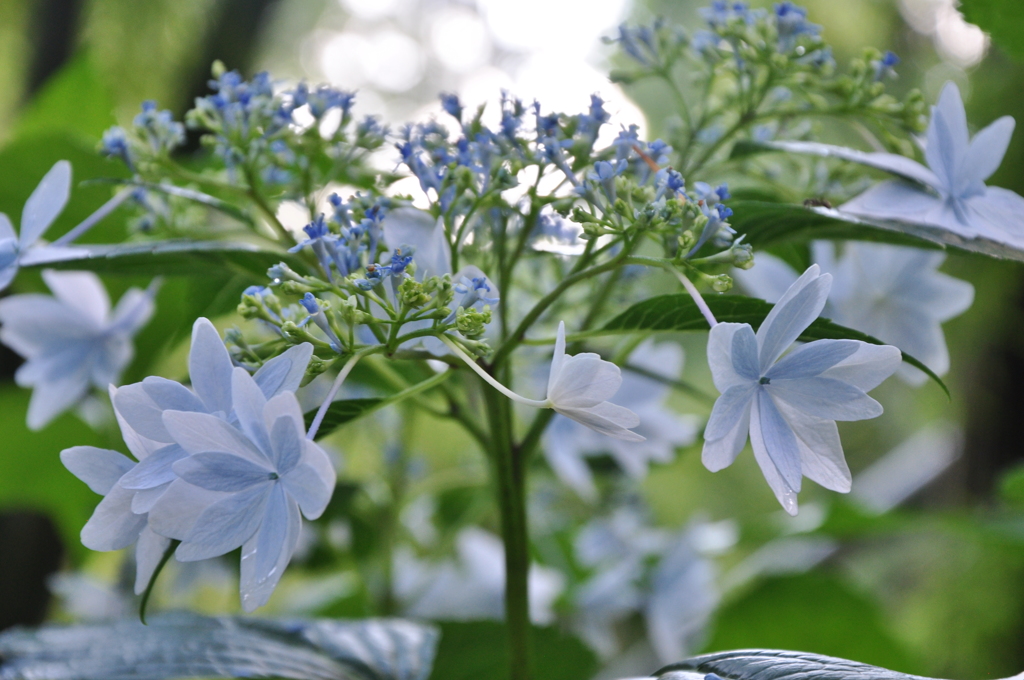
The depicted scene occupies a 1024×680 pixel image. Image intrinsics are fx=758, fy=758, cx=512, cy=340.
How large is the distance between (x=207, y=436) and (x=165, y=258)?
17cm

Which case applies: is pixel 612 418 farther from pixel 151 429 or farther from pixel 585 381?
pixel 151 429

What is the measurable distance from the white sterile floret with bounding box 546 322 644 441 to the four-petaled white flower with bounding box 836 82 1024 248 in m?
0.16

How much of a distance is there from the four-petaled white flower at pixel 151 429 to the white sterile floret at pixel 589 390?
8cm

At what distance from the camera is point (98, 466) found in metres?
0.27

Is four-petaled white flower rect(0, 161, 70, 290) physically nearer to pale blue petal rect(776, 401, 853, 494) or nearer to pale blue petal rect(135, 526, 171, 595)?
pale blue petal rect(135, 526, 171, 595)

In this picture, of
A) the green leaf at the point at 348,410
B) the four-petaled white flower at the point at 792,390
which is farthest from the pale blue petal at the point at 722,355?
the green leaf at the point at 348,410

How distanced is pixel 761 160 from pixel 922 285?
11 centimetres

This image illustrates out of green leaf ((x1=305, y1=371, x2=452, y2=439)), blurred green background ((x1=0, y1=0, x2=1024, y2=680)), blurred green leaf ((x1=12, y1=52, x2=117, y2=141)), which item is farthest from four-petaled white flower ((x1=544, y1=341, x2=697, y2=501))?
blurred green leaf ((x1=12, y1=52, x2=117, y2=141))

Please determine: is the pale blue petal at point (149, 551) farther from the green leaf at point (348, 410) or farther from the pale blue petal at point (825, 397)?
the pale blue petal at point (825, 397)

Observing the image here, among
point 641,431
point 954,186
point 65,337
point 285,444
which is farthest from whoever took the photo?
point 641,431

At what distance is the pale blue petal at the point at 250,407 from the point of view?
0.24 m

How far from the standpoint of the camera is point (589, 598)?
81 centimetres

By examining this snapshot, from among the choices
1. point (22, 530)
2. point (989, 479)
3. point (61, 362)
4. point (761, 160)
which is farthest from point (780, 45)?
point (989, 479)

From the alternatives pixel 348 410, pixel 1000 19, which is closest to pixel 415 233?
pixel 348 410
